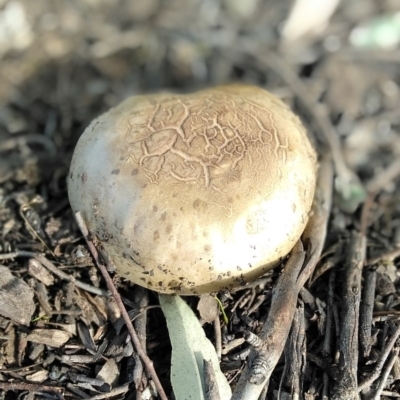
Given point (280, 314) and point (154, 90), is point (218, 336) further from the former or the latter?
point (154, 90)

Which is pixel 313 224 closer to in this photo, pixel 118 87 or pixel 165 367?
pixel 165 367

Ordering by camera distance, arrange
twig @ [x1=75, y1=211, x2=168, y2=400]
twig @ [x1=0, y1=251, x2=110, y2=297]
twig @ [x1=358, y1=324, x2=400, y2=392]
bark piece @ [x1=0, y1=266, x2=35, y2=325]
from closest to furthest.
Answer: twig @ [x1=75, y1=211, x2=168, y2=400]
twig @ [x1=358, y1=324, x2=400, y2=392]
bark piece @ [x1=0, y1=266, x2=35, y2=325]
twig @ [x1=0, y1=251, x2=110, y2=297]

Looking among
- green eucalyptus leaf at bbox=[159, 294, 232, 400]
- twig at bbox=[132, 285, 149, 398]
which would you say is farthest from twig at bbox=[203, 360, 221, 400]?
twig at bbox=[132, 285, 149, 398]

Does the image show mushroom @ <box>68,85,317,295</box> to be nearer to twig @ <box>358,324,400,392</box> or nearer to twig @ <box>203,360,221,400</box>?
twig @ <box>203,360,221,400</box>

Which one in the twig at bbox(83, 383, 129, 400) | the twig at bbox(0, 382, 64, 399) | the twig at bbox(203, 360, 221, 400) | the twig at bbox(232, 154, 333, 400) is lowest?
the twig at bbox(83, 383, 129, 400)

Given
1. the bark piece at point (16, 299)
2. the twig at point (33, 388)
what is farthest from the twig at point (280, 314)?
the bark piece at point (16, 299)

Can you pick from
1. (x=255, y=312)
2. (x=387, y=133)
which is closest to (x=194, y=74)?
(x=387, y=133)

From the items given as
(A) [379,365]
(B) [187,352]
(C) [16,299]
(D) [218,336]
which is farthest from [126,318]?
(A) [379,365]

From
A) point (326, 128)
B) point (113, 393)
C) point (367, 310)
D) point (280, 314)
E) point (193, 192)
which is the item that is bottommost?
point (113, 393)

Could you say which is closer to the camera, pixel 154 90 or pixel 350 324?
pixel 350 324
